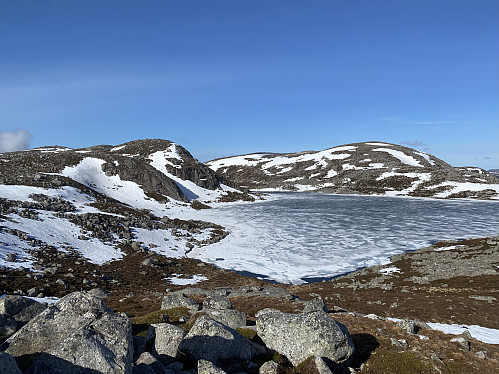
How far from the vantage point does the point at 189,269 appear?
42.1 m

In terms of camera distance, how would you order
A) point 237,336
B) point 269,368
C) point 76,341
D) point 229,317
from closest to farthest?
point 76,341 < point 269,368 < point 237,336 < point 229,317

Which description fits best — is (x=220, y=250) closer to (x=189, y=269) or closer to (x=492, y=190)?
(x=189, y=269)

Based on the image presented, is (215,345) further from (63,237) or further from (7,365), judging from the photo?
(63,237)

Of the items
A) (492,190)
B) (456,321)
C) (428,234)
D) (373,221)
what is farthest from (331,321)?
(492,190)

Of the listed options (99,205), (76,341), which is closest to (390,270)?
(76,341)

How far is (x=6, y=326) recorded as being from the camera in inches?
507

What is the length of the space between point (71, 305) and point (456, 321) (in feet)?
84.6

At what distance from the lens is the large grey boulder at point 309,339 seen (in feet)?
41.2

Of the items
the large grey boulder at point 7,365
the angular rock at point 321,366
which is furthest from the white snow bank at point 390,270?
the large grey boulder at point 7,365

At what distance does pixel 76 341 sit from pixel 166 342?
447 centimetres

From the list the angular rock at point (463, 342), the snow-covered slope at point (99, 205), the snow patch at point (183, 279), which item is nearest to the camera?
the angular rock at point (463, 342)

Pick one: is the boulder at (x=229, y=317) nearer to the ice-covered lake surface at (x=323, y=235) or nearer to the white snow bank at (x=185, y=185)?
the ice-covered lake surface at (x=323, y=235)

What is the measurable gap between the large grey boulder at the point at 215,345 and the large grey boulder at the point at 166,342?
1.31ft

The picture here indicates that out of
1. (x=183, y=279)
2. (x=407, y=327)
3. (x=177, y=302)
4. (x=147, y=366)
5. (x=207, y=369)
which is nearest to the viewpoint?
(x=147, y=366)
